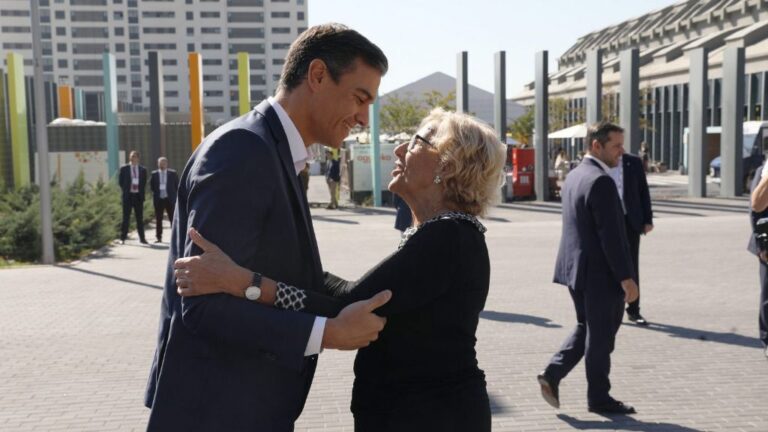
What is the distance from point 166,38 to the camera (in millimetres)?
127625

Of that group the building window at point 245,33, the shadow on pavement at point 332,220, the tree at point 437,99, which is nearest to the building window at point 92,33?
the building window at point 245,33

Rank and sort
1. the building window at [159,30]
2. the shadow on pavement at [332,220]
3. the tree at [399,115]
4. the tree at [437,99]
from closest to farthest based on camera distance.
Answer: the shadow on pavement at [332,220], the tree at [399,115], the tree at [437,99], the building window at [159,30]

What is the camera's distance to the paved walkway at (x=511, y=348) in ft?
19.4

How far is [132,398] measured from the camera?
6359 mm

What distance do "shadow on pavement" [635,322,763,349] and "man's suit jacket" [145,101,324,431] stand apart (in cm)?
658

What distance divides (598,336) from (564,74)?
8342cm

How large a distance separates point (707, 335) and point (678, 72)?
2134 inches

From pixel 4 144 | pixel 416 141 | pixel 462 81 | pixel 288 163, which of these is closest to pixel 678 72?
pixel 462 81

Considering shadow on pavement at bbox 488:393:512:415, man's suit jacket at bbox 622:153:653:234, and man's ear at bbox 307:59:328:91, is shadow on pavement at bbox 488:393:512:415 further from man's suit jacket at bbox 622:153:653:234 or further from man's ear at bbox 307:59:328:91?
man's ear at bbox 307:59:328:91

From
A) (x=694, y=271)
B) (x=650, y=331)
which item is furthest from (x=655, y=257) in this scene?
(x=650, y=331)

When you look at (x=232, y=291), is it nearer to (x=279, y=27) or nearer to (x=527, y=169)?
(x=527, y=169)

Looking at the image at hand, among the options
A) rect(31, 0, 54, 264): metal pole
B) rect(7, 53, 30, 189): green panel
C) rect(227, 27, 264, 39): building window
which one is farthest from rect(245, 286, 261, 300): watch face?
rect(227, 27, 264, 39): building window

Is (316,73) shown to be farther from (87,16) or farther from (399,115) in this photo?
(87,16)

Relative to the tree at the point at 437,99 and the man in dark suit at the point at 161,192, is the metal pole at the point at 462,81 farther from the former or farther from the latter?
the tree at the point at 437,99
